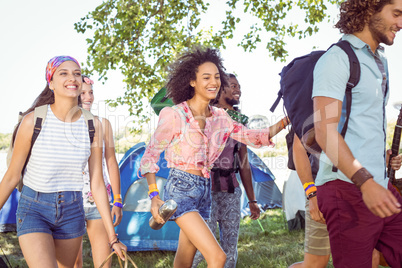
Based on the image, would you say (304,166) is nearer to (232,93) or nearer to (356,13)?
(356,13)

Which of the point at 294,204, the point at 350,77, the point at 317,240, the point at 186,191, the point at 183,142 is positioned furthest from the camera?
the point at 294,204

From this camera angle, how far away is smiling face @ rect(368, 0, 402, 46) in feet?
7.81

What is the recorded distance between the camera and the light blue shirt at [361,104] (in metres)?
2.28

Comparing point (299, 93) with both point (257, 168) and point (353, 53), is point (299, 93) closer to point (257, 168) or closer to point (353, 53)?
point (353, 53)

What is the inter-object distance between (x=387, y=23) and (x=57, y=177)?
223 centimetres

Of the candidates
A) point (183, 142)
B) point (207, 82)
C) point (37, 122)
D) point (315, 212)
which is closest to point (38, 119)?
point (37, 122)

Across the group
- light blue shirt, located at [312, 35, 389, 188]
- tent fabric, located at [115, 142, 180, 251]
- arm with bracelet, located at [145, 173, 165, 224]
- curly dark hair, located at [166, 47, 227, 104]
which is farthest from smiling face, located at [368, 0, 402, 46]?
tent fabric, located at [115, 142, 180, 251]

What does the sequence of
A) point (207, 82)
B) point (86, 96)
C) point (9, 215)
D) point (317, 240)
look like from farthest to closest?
point (9, 215) < point (86, 96) < point (207, 82) < point (317, 240)

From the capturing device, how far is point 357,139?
2332 millimetres

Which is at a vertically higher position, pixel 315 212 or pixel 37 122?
pixel 37 122

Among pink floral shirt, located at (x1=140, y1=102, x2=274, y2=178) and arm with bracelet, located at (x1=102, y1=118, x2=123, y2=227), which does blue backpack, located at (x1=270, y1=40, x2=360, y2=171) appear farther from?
arm with bracelet, located at (x1=102, y1=118, x2=123, y2=227)

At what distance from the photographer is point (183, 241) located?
3.45 m

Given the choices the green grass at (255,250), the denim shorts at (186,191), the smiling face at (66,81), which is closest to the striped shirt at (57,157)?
the smiling face at (66,81)

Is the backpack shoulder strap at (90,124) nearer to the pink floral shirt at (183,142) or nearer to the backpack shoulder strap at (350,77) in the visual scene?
the pink floral shirt at (183,142)
